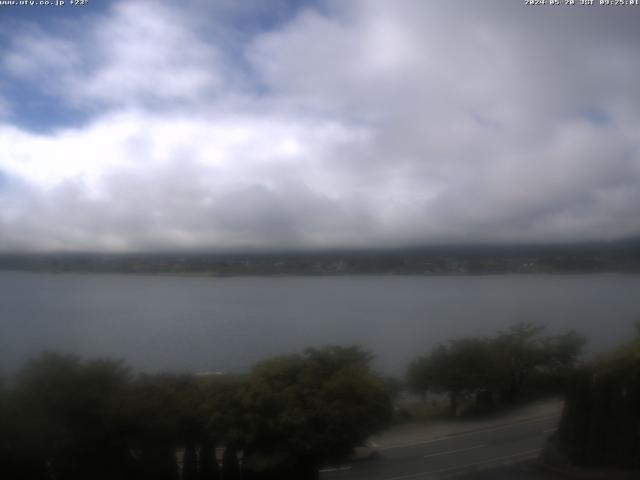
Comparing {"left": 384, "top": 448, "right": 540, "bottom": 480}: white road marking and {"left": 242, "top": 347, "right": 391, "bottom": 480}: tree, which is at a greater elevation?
{"left": 242, "top": 347, "right": 391, "bottom": 480}: tree

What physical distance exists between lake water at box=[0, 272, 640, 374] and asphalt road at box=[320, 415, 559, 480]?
3.08 ft

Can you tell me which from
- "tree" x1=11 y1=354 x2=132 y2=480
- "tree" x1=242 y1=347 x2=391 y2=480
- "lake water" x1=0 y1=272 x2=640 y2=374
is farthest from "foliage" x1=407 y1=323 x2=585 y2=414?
"tree" x1=11 y1=354 x2=132 y2=480

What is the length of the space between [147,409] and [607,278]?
5.18m

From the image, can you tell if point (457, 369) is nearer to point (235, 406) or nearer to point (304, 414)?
point (304, 414)

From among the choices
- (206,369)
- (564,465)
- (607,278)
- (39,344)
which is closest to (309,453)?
(206,369)

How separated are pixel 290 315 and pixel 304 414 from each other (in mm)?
1604

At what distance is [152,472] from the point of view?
4746 mm

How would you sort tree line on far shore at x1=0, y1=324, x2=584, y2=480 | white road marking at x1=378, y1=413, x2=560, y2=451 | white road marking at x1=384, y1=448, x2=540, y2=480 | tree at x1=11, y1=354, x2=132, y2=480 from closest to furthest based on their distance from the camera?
tree at x1=11, y1=354, x2=132, y2=480, tree line on far shore at x1=0, y1=324, x2=584, y2=480, white road marking at x1=384, y1=448, x2=540, y2=480, white road marking at x1=378, y1=413, x2=560, y2=451

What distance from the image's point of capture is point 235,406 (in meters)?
4.97

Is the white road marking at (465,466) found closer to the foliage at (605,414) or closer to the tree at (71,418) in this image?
the foliage at (605,414)

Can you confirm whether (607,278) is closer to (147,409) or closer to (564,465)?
(564,465)

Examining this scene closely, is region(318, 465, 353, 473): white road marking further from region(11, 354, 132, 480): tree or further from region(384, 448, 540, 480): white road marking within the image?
region(11, 354, 132, 480): tree

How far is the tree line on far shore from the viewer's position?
449cm

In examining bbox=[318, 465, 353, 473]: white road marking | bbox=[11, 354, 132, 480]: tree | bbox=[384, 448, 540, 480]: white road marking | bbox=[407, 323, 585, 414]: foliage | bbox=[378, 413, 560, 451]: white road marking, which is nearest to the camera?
bbox=[11, 354, 132, 480]: tree
